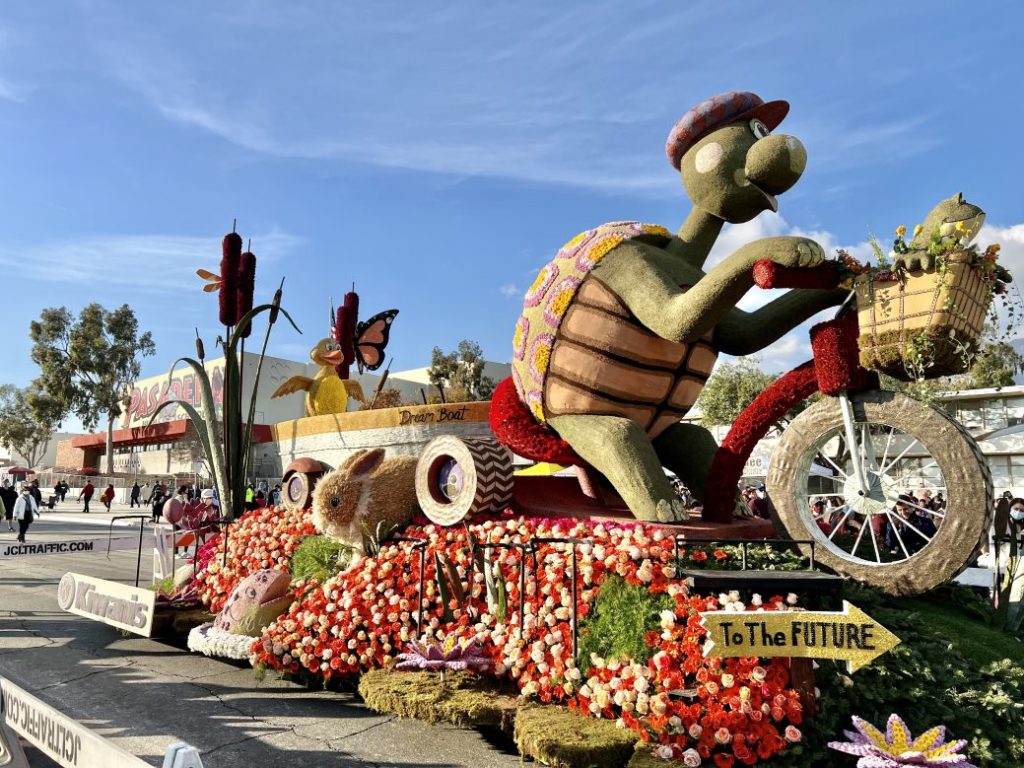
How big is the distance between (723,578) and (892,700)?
3.57 feet

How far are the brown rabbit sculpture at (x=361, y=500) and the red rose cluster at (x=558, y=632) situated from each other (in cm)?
30

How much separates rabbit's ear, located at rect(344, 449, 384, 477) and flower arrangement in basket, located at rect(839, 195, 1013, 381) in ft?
13.1

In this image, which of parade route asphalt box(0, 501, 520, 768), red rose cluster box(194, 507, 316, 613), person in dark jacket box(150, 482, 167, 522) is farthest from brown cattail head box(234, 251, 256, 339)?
person in dark jacket box(150, 482, 167, 522)

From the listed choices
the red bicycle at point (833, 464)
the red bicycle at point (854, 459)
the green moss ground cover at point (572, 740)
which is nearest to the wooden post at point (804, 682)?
the green moss ground cover at point (572, 740)

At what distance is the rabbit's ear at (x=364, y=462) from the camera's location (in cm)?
636

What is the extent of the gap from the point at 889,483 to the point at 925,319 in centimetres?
110

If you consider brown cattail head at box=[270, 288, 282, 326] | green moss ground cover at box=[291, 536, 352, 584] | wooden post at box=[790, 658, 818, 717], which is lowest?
wooden post at box=[790, 658, 818, 717]

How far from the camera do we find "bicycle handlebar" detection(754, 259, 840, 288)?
4602 mm

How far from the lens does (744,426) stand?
5414mm

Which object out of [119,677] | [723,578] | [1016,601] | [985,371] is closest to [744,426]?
[723,578]

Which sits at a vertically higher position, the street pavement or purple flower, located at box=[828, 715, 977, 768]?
purple flower, located at box=[828, 715, 977, 768]

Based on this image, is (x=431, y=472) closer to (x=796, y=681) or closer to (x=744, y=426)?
(x=744, y=426)

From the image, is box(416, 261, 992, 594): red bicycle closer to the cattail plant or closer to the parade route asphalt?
the parade route asphalt

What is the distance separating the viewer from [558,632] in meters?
4.44
